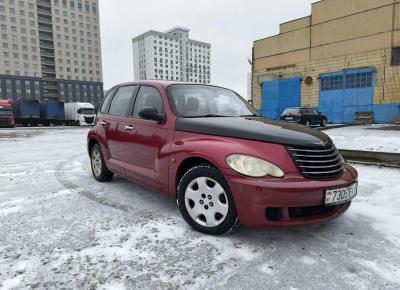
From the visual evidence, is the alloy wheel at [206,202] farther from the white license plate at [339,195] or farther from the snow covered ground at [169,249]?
the white license plate at [339,195]

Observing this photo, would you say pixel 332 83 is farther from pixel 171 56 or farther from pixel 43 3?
pixel 171 56

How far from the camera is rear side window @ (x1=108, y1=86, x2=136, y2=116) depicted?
4416mm

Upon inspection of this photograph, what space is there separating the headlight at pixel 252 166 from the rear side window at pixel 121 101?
227 centimetres

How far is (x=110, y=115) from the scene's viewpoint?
15.6 ft

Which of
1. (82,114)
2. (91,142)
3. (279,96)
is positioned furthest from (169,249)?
(82,114)

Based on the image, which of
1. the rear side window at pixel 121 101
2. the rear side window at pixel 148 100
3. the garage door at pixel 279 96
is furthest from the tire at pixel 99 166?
the garage door at pixel 279 96

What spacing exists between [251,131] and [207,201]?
0.81 metres

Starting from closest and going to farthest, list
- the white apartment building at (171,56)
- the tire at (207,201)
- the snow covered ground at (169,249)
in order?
1. the snow covered ground at (169,249)
2. the tire at (207,201)
3. the white apartment building at (171,56)

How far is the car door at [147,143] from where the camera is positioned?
3.50 meters

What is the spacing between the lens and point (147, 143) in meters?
3.75

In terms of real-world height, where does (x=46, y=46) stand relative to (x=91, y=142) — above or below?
above

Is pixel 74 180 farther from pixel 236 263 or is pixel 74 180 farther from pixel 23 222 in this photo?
pixel 236 263

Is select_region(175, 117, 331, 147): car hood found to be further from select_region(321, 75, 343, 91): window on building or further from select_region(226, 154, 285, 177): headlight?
select_region(321, 75, 343, 91): window on building

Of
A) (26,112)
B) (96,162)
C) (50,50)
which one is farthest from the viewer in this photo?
(50,50)
